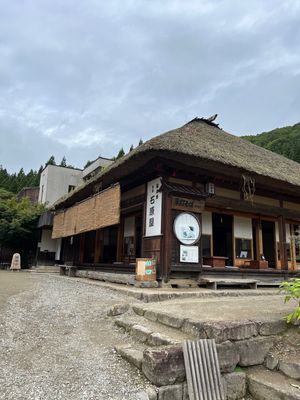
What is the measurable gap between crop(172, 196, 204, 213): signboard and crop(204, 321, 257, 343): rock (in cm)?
479

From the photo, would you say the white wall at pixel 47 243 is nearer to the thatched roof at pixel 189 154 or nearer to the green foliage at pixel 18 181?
the thatched roof at pixel 189 154

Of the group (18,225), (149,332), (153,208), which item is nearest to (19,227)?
(18,225)

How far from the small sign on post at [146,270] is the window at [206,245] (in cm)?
221

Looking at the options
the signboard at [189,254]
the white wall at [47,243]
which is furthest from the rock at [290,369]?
the white wall at [47,243]

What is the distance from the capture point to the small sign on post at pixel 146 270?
313 inches

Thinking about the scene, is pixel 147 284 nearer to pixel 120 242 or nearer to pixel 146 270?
pixel 146 270

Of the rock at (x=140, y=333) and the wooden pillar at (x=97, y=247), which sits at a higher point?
the wooden pillar at (x=97, y=247)

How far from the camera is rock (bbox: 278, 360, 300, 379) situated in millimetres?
3471

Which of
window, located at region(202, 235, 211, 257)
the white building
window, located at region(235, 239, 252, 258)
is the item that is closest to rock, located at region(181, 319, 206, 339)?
window, located at region(202, 235, 211, 257)

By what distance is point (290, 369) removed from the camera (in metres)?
3.53

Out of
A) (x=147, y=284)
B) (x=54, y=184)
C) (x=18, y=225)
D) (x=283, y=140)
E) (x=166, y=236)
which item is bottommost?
(x=147, y=284)

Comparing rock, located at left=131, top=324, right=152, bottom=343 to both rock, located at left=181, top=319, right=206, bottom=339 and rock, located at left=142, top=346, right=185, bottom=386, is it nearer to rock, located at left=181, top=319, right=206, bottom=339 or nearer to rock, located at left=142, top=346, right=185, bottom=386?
rock, located at left=181, top=319, right=206, bottom=339

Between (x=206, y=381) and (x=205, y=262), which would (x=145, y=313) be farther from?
(x=205, y=262)

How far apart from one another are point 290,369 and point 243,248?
7332 mm
